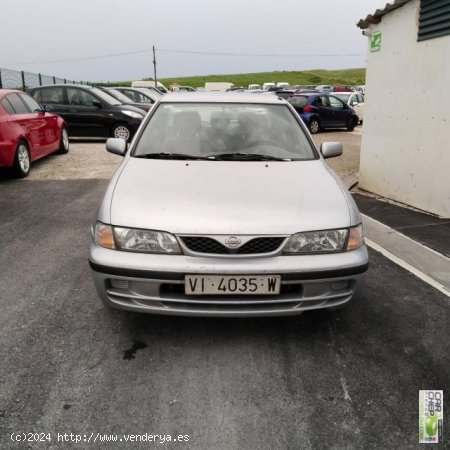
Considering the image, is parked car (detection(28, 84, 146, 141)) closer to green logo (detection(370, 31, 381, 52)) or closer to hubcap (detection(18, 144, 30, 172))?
hubcap (detection(18, 144, 30, 172))

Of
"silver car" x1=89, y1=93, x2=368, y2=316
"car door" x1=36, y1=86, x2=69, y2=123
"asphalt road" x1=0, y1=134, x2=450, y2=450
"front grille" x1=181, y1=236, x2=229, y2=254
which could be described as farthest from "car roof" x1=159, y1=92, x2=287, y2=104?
"car door" x1=36, y1=86, x2=69, y2=123

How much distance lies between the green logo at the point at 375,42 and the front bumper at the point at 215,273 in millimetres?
5790

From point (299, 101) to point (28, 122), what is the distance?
11992 millimetres

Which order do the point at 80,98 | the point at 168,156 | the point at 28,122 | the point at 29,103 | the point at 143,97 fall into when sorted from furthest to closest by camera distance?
1. the point at 143,97
2. the point at 80,98
3. the point at 29,103
4. the point at 28,122
5. the point at 168,156

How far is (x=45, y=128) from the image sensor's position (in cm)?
895

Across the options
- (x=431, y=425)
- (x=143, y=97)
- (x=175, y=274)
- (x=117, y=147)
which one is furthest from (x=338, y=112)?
(x=431, y=425)

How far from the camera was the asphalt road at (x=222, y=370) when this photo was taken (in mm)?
2264

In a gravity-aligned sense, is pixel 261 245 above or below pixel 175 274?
above

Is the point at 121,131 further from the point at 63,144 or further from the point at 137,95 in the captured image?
the point at 137,95

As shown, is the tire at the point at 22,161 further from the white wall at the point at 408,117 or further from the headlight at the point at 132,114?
the white wall at the point at 408,117

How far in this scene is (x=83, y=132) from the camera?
12.6m

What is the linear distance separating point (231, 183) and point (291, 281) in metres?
0.83

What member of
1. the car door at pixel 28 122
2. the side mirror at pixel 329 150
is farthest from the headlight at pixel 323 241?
Answer: the car door at pixel 28 122

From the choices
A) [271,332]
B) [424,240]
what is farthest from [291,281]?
[424,240]
